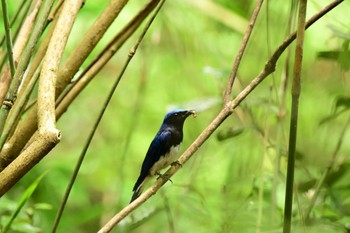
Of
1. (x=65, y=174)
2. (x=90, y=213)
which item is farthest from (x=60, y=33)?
(x=65, y=174)

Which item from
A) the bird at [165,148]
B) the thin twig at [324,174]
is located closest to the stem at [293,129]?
the thin twig at [324,174]

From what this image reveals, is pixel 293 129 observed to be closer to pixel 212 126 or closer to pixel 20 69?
pixel 212 126

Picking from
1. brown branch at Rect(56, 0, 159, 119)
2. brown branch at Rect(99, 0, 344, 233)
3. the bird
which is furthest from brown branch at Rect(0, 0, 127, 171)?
the bird

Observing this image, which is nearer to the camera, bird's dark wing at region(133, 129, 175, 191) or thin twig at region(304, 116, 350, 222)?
thin twig at region(304, 116, 350, 222)

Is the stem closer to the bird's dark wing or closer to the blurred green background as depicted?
the blurred green background

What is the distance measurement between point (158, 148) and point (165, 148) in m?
0.03

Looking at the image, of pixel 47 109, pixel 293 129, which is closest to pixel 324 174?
pixel 293 129

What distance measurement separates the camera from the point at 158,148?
1.83 metres

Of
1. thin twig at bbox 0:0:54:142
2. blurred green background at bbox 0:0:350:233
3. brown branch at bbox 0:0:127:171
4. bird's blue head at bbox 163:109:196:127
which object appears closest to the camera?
thin twig at bbox 0:0:54:142

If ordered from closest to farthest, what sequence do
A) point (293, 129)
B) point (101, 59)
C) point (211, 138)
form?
point (293, 129), point (101, 59), point (211, 138)

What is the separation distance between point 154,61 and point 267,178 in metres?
2.32

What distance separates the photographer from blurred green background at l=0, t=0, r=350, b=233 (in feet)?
4.99

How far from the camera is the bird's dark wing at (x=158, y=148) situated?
1.79 metres

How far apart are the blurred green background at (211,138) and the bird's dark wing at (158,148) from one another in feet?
0.32
